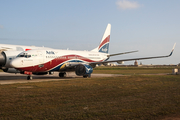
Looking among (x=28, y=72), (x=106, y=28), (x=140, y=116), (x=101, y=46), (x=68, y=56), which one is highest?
(x=106, y=28)

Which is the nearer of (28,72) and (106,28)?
(28,72)

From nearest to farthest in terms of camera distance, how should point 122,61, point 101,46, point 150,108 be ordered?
point 150,108 < point 122,61 < point 101,46

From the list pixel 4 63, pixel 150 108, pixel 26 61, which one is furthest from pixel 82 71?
pixel 150 108

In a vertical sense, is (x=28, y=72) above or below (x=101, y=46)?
below

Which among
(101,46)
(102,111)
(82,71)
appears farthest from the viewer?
(101,46)

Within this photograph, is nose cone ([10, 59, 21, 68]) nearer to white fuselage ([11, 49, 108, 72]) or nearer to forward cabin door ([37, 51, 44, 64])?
white fuselage ([11, 49, 108, 72])

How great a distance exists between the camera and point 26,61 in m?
23.4

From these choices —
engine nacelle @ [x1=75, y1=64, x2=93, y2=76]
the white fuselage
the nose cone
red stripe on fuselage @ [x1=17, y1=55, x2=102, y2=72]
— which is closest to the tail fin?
the white fuselage

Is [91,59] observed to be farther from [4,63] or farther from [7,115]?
[7,115]

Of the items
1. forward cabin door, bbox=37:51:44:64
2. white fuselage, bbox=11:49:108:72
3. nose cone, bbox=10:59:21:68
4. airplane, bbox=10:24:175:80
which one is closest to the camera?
nose cone, bbox=10:59:21:68

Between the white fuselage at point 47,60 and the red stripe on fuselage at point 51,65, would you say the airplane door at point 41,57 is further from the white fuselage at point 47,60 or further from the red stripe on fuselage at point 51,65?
the red stripe on fuselage at point 51,65

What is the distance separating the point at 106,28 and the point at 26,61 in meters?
20.6

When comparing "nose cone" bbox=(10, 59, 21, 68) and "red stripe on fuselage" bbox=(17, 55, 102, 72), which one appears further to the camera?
"red stripe on fuselage" bbox=(17, 55, 102, 72)

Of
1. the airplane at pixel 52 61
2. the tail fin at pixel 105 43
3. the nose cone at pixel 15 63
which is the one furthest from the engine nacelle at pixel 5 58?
the tail fin at pixel 105 43
